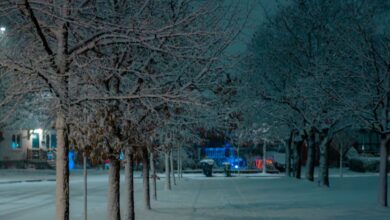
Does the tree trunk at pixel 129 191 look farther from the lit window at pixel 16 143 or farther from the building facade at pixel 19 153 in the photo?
the lit window at pixel 16 143

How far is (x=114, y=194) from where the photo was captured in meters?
14.0

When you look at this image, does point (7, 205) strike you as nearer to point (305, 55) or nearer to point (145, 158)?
point (145, 158)

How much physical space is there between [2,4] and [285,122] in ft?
90.9

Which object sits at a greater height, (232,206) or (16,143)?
(16,143)

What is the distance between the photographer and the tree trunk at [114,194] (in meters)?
13.8

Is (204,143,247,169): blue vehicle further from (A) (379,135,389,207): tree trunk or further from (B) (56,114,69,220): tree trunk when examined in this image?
(B) (56,114,69,220): tree trunk

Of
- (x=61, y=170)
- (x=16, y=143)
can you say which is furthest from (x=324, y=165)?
(x=16, y=143)

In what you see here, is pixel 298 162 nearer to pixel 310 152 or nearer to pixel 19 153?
pixel 310 152

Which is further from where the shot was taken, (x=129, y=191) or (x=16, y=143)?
(x=16, y=143)

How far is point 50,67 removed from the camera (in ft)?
30.6

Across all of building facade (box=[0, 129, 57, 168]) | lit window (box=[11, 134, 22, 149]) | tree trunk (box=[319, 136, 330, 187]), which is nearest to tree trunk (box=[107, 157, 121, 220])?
tree trunk (box=[319, 136, 330, 187])

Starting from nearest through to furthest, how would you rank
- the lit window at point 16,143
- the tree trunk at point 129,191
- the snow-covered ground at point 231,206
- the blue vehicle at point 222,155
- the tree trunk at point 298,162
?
the tree trunk at point 129,191
the snow-covered ground at point 231,206
the tree trunk at point 298,162
the blue vehicle at point 222,155
the lit window at point 16,143

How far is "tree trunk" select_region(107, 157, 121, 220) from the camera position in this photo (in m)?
13.8

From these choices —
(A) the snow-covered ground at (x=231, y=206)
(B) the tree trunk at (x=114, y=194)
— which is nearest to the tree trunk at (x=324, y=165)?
(A) the snow-covered ground at (x=231, y=206)
